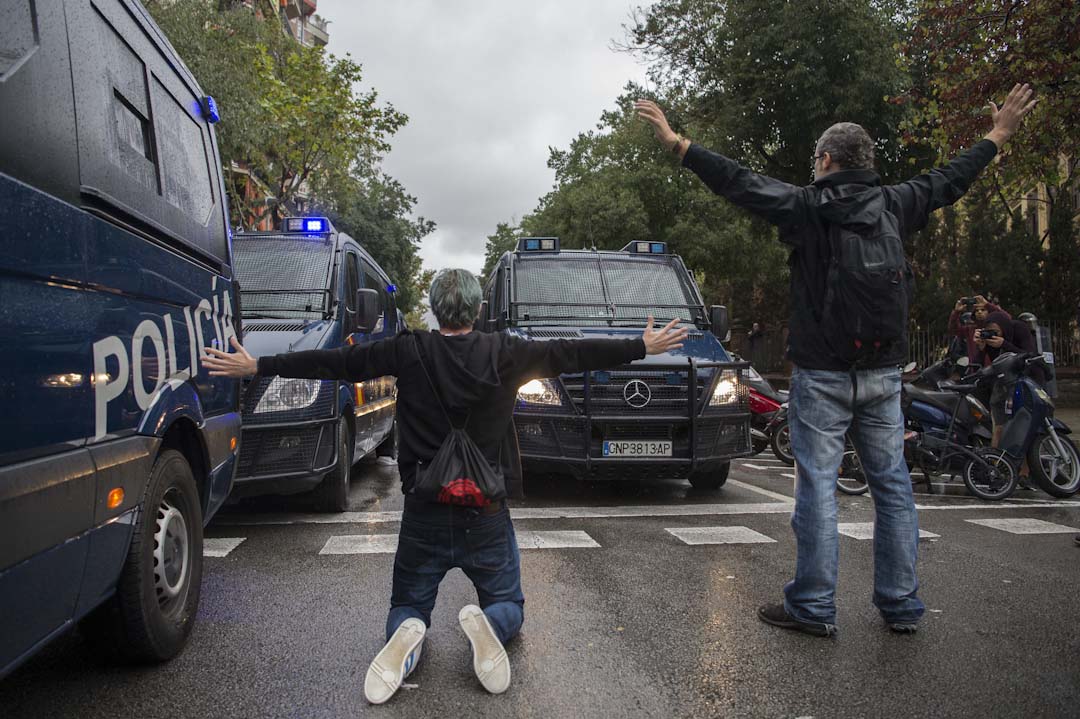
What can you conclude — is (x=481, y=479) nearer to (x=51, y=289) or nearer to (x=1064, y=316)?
(x=51, y=289)

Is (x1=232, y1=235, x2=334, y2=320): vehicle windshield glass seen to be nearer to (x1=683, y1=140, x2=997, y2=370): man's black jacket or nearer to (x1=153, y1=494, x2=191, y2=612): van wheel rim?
(x1=153, y1=494, x2=191, y2=612): van wheel rim

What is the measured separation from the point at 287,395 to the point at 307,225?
2514 millimetres

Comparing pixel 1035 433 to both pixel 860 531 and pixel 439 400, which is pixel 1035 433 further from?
pixel 439 400

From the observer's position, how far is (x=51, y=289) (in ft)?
7.79

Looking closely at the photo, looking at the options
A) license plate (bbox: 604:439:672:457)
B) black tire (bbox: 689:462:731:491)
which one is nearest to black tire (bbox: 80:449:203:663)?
license plate (bbox: 604:439:672:457)

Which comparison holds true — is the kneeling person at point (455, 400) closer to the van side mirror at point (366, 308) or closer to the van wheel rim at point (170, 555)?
the van wheel rim at point (170, 555)

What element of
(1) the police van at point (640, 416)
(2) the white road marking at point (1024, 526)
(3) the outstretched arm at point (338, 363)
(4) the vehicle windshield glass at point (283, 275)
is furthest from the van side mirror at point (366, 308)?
(2) the white road marking at point (1024, 526)

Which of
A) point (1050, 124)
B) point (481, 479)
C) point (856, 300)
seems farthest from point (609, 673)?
point (1050, 124)

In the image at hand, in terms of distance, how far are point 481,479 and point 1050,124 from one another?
10279 millimetres

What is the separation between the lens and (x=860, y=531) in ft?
20.5

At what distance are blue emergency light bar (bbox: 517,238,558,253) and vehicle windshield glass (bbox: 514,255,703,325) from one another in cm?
13

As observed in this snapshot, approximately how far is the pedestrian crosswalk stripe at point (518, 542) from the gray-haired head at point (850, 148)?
293 cm

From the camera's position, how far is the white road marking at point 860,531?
19.9 feet

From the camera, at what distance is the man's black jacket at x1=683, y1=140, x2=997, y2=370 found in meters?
3.69
